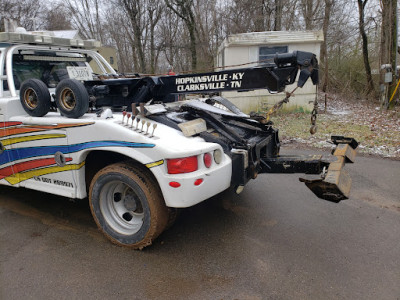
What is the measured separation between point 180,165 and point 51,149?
1.54 m

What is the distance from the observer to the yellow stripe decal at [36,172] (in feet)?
10.8

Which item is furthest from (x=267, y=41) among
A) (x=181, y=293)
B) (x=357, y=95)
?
(x=181, y=293)

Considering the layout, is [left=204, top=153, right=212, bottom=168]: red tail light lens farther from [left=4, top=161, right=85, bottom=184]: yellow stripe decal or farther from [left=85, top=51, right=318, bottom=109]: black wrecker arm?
[left=4, top=161, right=85, bottom=184]: yellow stripe decal

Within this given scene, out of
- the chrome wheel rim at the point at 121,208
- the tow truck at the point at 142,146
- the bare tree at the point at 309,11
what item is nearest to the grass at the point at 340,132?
the tow truck at the point at 142,146

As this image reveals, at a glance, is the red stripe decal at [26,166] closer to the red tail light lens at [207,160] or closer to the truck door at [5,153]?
the truck door at [5,153]

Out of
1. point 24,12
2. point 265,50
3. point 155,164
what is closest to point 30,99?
point 155,164

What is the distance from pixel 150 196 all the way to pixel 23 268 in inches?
52.6

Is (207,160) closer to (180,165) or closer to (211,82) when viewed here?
(180,165)

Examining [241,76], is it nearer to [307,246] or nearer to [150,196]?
[150,196]

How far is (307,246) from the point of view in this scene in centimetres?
320

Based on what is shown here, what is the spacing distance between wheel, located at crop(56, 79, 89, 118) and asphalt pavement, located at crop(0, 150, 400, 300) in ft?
4.36

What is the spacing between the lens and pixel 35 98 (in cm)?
351

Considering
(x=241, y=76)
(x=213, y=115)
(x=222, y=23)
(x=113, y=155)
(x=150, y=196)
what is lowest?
(x=150, y=196)

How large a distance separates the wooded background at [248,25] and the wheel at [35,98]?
1201 cm
